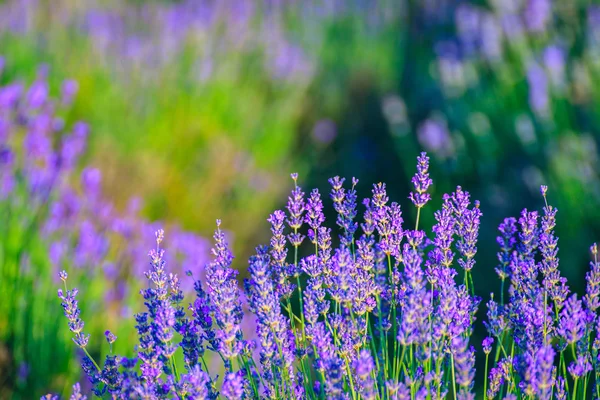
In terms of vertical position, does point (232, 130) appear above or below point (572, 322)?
above

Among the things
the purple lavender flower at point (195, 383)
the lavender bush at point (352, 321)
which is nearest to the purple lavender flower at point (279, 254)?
the lavender bush at point (352, 321)

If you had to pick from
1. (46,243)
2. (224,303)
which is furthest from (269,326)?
(46,243)

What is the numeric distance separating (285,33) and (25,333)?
481 cm

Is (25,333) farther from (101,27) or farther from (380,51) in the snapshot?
(380,51)

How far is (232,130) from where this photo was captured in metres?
4.68

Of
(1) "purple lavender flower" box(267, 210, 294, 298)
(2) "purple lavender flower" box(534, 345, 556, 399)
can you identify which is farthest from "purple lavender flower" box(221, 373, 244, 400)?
(2) "purple lavender flower" box(534, 345, 556, 399)

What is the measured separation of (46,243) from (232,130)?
2.21 meters

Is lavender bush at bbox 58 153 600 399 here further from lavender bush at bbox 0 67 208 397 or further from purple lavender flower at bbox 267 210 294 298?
lavender bush at bbox 0 67 208 397

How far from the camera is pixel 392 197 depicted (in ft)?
14.3

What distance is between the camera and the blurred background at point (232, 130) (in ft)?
8.78

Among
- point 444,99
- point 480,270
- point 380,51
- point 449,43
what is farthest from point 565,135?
point 380,51

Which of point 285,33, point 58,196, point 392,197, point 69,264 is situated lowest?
point 69,264

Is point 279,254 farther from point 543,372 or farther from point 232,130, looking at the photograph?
point 232,130

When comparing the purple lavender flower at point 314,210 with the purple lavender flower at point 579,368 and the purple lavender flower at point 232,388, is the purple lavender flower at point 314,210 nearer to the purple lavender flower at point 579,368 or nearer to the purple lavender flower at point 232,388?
the purple lavender flower at point 232,388
